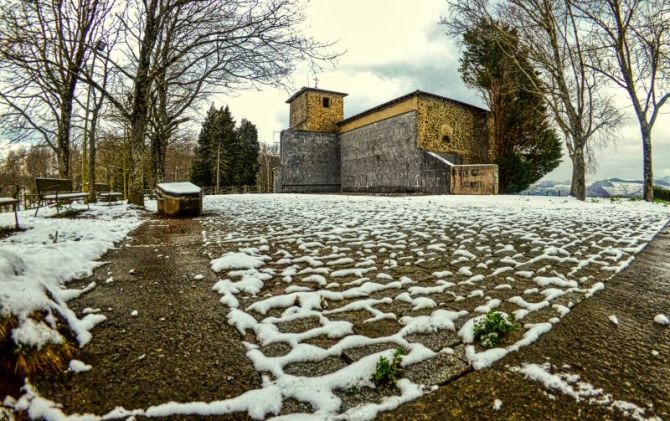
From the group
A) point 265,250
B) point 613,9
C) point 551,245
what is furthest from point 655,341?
point 613,9

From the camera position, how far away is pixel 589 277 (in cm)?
311

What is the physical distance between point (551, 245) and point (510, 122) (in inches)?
823

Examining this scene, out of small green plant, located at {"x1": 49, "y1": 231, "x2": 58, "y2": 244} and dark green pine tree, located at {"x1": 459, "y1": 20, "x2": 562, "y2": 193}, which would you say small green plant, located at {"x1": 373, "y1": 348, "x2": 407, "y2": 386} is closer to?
small green plant, located at {"x1": 49, "y1": 231, "x2": 58, "y2": 244}

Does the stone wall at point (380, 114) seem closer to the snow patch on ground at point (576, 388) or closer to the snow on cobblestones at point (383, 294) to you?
the snow on cobblestones at point (383, 294)

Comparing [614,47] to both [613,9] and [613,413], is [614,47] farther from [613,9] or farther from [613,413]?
[613,413]

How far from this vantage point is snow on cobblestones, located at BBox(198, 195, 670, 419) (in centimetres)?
162

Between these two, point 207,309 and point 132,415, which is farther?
point 207,309

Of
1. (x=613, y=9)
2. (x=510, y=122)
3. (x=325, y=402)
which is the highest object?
(x=613, y=9)

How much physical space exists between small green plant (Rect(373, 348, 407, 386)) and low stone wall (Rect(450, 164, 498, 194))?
605 inches

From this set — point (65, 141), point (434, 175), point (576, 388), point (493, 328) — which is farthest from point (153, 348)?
point (434, 175)

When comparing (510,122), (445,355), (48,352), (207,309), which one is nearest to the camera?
(48,352)

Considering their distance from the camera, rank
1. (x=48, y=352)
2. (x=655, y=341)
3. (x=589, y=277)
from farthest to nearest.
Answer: (x=589, y=277) < (x=655, y=341) < (x=48, y=352)

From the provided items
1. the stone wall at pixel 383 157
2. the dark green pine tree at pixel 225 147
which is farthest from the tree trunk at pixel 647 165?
the dark green pine tree at pixel 225 147

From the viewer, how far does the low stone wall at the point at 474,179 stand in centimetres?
1520
